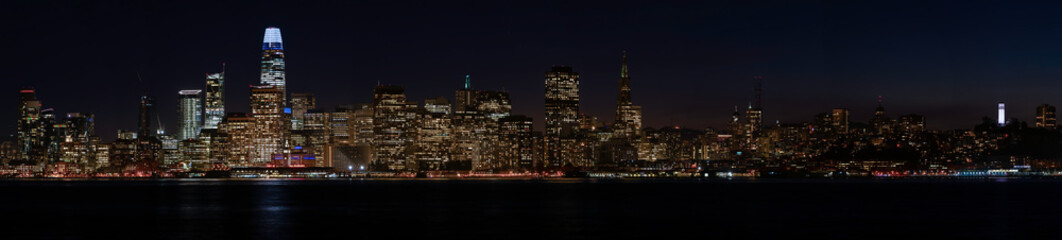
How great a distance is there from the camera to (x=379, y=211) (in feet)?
342

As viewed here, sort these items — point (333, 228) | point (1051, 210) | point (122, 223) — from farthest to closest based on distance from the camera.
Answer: point (1051, 210) < point (122, 223) < point (333, 228)

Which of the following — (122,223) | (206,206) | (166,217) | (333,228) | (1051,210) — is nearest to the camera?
(333,228)

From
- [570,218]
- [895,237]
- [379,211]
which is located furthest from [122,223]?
[895,237]

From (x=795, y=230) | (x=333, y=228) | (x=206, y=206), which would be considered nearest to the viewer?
(x=795, y=230)

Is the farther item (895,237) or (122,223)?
(122,223)

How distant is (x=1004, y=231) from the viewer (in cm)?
7638

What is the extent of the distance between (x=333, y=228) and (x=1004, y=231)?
46652 millimetres

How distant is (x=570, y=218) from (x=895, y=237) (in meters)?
28.1

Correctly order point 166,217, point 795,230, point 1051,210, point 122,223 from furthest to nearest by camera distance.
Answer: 1. point 1051,210
2. point 166,217
3. point 122,223
4. point 795,230

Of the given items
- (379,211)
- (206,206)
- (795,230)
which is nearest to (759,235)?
(795,230)

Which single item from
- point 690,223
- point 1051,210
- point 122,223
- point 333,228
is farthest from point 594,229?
point 1051,210

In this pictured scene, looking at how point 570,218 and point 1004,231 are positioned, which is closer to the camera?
point 1004,231

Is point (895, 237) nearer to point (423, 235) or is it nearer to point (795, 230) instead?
point (795, 230)

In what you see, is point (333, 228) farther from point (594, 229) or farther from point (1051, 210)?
point (1051, 210)
